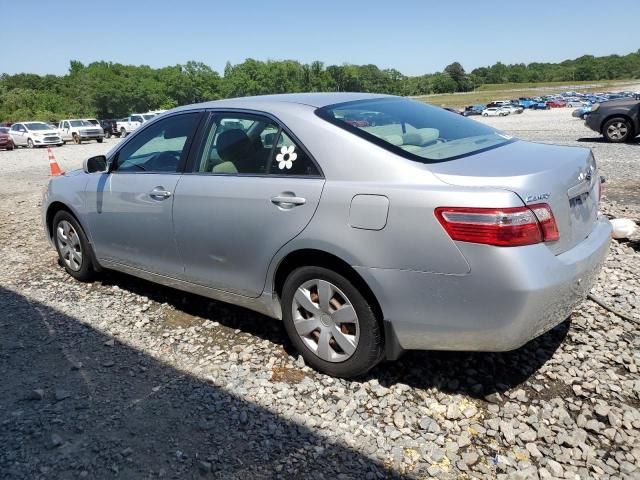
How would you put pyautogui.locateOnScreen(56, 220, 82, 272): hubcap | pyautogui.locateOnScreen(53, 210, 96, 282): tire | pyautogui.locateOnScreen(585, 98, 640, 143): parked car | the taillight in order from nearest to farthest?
1. the taillight
2. pyautogui.locateOnScreen(53, 210, 96, 282): tire
3. pyautogui.locateOnScreen(56, 220, 82, 272): hubcap
4. pyautogui.locateOnScreen(585, 98, 640, 143): parked car

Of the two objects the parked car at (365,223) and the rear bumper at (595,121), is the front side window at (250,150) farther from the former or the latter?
the rear bumper at (595,121)

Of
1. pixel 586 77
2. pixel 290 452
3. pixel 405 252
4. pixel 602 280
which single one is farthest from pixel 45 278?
pixel 586 77

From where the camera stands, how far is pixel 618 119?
14758mm

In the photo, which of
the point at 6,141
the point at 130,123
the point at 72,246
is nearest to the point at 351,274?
the point at 72,246

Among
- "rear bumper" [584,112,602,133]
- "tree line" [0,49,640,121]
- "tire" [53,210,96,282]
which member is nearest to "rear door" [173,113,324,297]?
"tire" [53,210,96,282]

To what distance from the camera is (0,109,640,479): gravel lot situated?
257 cm

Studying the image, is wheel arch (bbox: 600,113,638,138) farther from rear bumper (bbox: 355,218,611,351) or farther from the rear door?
the rear door

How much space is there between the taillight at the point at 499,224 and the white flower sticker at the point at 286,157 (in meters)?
1.06

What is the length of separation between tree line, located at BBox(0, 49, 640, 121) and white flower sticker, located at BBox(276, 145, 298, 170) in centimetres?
7437

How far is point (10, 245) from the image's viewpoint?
22.7ft

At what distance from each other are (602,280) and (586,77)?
7524 inches

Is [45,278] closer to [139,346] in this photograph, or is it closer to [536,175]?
[139,346]

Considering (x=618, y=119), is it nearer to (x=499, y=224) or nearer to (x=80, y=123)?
(x=499, y=224)

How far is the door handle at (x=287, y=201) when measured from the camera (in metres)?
3.09
